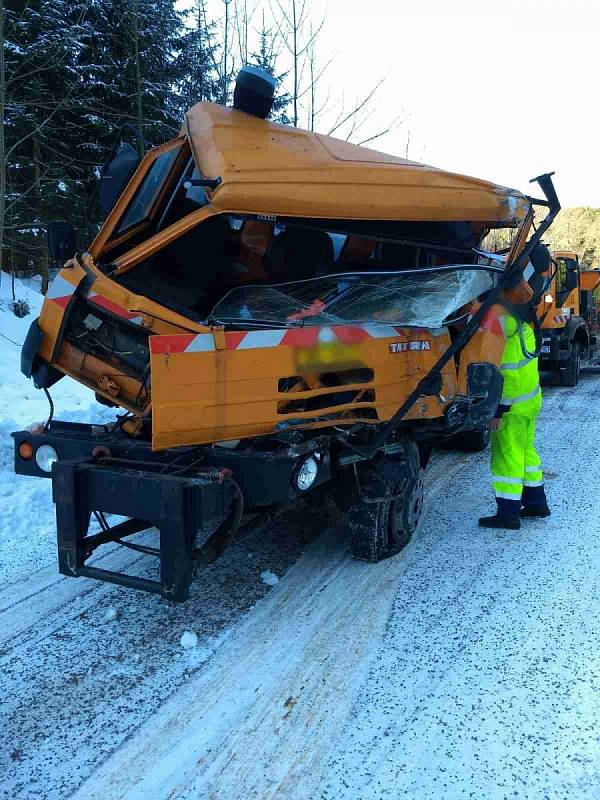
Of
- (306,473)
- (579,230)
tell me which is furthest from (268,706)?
(579,230)

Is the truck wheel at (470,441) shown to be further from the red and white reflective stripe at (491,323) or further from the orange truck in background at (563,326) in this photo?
the orange truck in background at (563,326)

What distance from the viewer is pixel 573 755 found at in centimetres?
237

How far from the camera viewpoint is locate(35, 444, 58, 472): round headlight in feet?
12.2

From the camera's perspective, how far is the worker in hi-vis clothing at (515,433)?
4605mm

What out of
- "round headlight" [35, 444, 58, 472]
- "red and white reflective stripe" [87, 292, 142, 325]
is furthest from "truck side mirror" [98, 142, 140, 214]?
"round headlight" [35, 444, 58, 472]

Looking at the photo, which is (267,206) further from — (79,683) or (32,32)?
(32,32)

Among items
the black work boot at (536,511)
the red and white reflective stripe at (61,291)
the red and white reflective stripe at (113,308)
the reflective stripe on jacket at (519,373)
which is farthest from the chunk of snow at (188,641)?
the black work boot at (536,511)

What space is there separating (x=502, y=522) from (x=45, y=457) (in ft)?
10.2

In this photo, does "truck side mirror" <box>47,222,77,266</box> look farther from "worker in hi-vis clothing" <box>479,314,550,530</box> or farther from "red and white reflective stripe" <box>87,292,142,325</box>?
"worker in hi-vis clothing" <box>479,314,550,530</box>

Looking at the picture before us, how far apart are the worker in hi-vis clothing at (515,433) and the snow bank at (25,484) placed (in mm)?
3100

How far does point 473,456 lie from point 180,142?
177 inches

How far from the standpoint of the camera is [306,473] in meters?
3.30

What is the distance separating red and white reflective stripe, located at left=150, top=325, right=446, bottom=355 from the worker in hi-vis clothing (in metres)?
1.22

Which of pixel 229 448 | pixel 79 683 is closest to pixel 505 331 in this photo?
pixel 229 448
